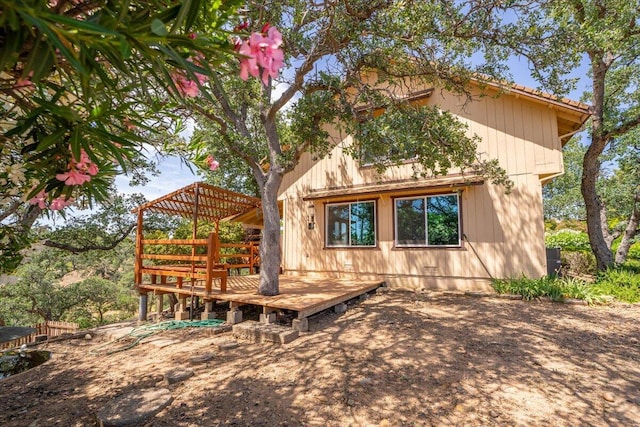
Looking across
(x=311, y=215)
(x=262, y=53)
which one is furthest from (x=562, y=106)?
(x=262, y=53)

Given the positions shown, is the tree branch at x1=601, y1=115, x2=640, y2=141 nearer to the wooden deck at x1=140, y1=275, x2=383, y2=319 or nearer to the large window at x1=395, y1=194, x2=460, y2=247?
the large window at x1=395, y1=194, x2=460, y2=247

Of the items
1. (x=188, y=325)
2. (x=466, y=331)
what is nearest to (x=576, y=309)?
(x=466, y=331)

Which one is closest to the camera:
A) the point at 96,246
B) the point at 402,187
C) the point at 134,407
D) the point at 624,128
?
the point at 134,407

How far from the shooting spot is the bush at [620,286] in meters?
6.41

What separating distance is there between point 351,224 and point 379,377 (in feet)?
20.2

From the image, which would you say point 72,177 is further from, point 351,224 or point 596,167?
point 596,167

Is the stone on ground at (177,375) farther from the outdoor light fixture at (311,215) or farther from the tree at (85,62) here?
the outdoor light fixture at (311,215)

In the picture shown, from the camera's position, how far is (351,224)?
927 cm

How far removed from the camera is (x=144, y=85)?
1309 mm

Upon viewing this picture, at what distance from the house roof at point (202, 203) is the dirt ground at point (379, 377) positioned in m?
3.07

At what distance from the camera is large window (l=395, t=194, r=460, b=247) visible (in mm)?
7887

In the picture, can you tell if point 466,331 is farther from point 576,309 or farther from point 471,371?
point 576,309

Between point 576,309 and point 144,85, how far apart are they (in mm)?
7635

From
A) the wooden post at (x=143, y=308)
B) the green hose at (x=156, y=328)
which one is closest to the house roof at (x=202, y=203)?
the wooden post at (x=143, y=308)
